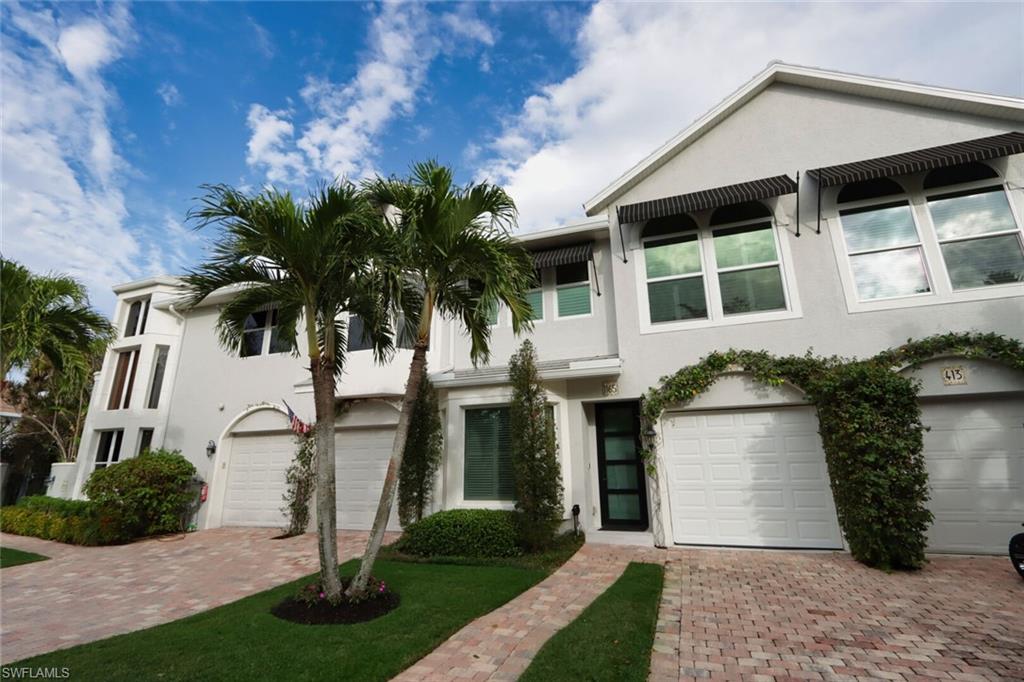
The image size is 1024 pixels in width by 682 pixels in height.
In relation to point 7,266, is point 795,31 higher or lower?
higher

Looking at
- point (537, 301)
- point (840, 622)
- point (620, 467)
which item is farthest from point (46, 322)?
point (840, 622)

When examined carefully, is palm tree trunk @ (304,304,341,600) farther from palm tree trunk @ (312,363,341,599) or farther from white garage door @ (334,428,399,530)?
white garage door @ (334,428,399,530)

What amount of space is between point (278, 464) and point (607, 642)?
11508mm

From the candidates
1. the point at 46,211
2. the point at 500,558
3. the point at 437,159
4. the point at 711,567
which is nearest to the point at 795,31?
the point at 437,159

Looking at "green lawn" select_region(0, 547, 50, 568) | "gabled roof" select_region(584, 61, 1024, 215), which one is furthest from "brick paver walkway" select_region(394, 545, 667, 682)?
"green lawn" select_region(0, 547, 50, 568)

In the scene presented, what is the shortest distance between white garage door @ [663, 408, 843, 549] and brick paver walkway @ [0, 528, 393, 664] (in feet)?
22.5

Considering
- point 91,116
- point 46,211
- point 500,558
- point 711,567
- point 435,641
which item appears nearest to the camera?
point 435,641

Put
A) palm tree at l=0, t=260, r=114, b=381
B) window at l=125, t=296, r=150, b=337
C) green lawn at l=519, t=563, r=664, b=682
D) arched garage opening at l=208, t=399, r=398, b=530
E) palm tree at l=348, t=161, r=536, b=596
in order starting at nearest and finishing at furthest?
green lawn at l=519, t=563, r=664, b=682
palm tree at l=348, t=161, r=536, b=596
palm tree at l=0, t=260, r=114, b=381
arched garage opening at l=208, t=399, r=398, b=530
window at l=125, t=296, r=150, b=337

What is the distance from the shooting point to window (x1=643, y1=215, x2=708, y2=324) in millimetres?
9703

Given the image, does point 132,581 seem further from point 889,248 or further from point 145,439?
point 889,248

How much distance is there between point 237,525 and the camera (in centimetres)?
1298

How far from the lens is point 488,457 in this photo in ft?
32.2

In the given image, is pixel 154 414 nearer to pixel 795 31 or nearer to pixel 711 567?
pixel 711 567

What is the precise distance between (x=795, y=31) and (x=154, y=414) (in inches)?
831
